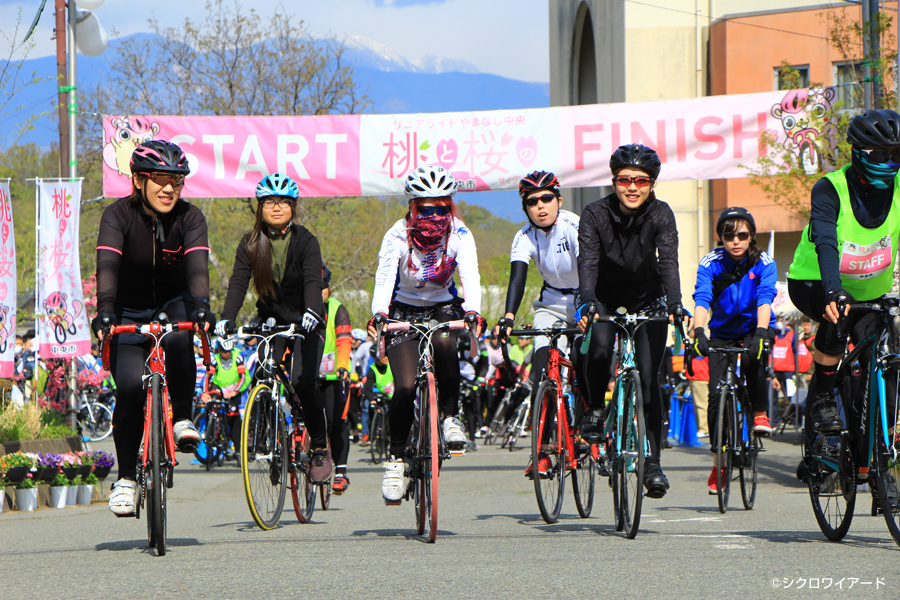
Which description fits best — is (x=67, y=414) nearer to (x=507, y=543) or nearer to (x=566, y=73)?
(x=507, y=543)

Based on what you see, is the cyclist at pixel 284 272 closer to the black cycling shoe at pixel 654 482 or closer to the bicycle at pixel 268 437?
the bicycle at pixel 268 437

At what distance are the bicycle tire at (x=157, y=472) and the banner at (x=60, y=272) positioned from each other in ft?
24.8

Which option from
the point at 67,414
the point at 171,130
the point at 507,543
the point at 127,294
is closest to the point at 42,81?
the point at 171,130

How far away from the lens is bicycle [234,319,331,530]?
277 inches

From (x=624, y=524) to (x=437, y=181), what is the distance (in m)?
2.45

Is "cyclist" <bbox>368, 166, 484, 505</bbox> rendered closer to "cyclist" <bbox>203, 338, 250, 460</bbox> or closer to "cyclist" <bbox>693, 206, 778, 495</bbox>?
"cyclist" <bbox>693, 206, 778, 495</bbox>

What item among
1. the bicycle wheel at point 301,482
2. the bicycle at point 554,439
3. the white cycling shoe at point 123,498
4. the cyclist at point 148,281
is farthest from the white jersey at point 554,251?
the white cycling shoe at point 123,498

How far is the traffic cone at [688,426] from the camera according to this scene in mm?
18375

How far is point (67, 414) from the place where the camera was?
44.4 feet

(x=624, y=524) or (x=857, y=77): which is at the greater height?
(x=857, y=77)

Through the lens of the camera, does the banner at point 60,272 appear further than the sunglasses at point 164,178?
Yes

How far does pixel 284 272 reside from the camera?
7676 mm

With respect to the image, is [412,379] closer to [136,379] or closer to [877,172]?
[136,379]

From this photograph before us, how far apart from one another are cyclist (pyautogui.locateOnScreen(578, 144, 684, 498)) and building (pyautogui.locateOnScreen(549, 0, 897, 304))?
1039 inches
